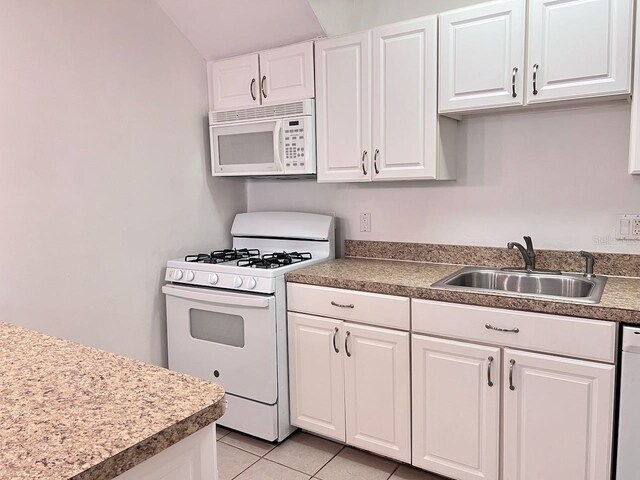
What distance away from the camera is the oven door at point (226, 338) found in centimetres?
251

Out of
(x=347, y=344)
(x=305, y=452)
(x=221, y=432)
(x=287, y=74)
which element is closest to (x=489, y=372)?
(x=347, y=344)

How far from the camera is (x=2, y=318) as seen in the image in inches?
87.2

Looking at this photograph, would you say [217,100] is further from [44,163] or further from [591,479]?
[591,479]

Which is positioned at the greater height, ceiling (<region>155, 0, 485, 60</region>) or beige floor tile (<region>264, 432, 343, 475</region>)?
ceiling (<region>155, 0, 485, 60</region>)

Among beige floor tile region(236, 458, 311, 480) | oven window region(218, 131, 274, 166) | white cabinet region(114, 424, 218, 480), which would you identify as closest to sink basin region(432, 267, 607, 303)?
beige floor tile region(236, 458, 311, 480)

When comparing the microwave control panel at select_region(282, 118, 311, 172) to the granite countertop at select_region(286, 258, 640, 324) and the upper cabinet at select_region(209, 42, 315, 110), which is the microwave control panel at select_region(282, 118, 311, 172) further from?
the granite countertop at select_region(286, 258, 640, 324)

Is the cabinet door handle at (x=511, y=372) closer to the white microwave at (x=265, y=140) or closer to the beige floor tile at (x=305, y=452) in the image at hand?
the beige floor tile at (x=305, y=452)

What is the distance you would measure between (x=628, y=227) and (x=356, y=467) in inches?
65.1

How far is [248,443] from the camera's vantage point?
264 cm

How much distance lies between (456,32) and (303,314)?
58.4 inches

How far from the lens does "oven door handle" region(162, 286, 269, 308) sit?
246 cm

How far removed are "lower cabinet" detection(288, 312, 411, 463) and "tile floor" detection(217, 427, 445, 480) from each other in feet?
0.34

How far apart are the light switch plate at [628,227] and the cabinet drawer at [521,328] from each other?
2.27 feet

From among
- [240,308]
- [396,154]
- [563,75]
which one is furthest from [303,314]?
[563,75]
